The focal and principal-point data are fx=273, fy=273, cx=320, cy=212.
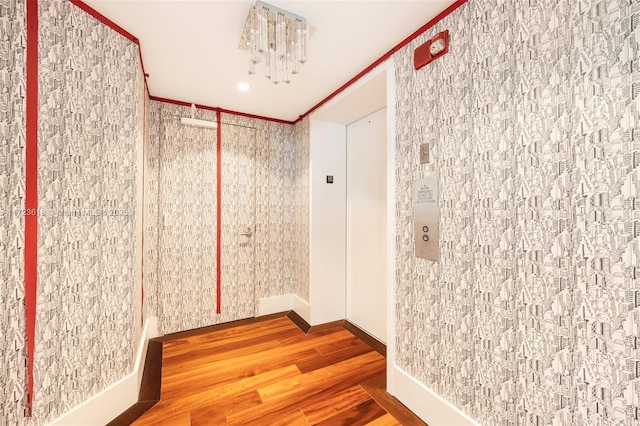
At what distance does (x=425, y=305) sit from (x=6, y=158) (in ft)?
7.41

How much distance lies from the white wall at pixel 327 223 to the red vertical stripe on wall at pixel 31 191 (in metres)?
2.19

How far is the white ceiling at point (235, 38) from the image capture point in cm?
154

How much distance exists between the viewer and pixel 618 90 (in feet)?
3.17

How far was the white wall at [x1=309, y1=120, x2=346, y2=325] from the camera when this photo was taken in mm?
3115

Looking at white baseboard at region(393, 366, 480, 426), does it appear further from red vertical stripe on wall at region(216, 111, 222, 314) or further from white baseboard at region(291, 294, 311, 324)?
red vertical stripe on wall at region(216, 111, 222, 314)

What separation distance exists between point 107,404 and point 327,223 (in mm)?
2319

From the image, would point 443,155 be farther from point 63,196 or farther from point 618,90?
point 63,196

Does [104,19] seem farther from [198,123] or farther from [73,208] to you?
[198,123]

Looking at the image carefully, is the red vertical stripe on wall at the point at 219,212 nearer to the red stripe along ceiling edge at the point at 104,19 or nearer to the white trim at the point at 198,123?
the white trim at the point at 198,123

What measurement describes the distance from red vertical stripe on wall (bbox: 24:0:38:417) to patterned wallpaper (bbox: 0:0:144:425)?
0.09 ft

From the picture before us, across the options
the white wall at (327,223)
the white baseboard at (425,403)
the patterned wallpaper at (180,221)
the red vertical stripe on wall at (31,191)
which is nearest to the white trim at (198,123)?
the patterned wallpaper at (180,221)

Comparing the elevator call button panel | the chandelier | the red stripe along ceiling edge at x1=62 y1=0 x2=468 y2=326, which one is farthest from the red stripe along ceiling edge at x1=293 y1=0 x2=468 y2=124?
the elevator call button panel

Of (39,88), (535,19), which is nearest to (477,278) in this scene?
(535,19)

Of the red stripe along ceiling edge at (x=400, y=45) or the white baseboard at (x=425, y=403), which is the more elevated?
the red stripe along ceiling edge at (x=400, y=45)
